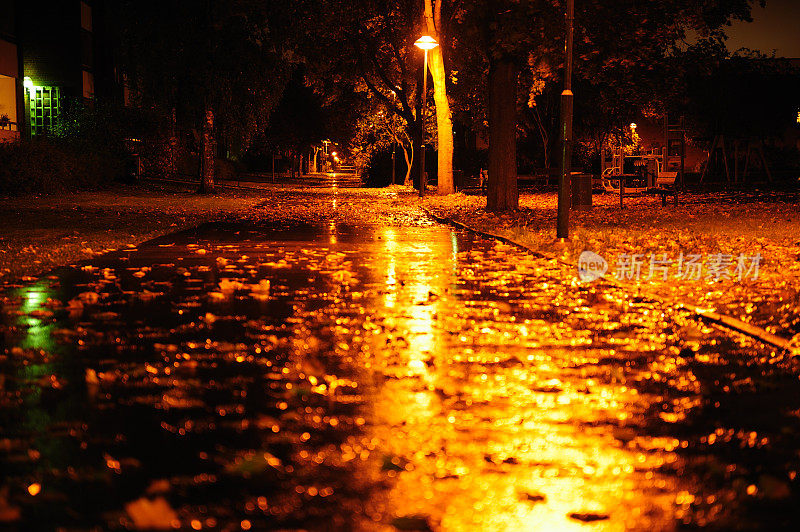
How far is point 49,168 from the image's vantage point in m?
37.0

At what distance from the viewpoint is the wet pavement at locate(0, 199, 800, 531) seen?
14.1 feet

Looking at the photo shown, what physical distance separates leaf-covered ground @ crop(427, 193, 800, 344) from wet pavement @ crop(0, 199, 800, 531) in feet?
3.06

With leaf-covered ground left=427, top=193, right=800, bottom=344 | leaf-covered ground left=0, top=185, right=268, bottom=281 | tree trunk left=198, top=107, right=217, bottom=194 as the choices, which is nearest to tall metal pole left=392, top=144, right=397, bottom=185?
tree trunk left=198, top=107, right=217, bottom=194

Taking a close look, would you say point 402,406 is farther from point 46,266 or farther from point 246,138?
point 246,138

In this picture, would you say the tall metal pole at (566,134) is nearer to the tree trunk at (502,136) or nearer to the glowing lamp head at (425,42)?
the tree trunk at (502,136)

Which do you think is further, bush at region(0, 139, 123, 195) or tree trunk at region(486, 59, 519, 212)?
bush at region(0, 139, 123, 195)

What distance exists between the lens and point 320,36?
47.4 m

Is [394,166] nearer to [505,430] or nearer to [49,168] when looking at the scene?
[49,168]

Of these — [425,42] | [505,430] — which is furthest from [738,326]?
[425,42]

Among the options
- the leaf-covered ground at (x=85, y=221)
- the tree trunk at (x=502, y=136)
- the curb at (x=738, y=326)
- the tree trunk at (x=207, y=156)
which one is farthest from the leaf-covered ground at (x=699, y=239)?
the tree trunk at (x=207, y=156)

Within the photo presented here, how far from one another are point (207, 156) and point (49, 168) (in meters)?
9.10

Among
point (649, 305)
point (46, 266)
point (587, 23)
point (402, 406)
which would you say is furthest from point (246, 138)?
point (402, 406)

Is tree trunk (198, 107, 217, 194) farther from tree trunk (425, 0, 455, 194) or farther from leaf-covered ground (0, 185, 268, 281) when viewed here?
tree trunk (425, 0, 455, 194)

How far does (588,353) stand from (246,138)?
45170 mm
